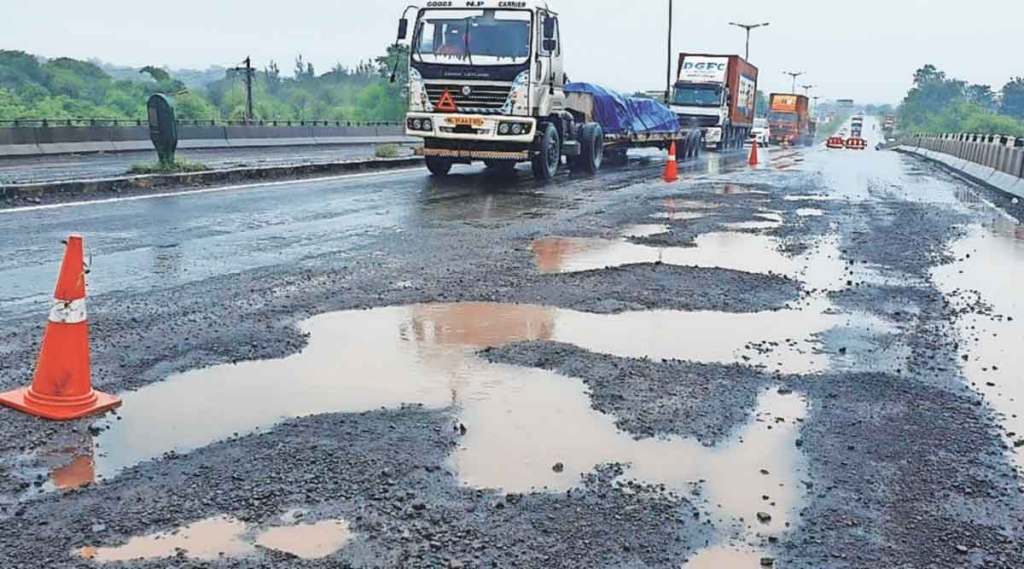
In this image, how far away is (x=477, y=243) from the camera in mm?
9336

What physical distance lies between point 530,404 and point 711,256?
483 centimetres

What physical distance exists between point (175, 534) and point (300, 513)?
0.40 meters

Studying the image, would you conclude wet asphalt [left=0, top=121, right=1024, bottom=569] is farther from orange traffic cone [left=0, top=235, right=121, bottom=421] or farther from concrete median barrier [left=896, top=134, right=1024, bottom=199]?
concrete median barrier [left=896, top=134, right=1024, bottom=199]

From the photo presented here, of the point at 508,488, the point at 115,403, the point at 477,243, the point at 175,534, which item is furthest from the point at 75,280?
the point at 477,243

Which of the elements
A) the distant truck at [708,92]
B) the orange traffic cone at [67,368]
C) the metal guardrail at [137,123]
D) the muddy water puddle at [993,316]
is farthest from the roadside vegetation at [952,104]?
the orange traffic cone at [67,368]

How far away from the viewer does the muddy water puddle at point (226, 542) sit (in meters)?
2.88

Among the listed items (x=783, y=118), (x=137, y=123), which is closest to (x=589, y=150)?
(x=137, y=123)

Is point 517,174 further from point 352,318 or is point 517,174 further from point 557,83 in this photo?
point 352,318

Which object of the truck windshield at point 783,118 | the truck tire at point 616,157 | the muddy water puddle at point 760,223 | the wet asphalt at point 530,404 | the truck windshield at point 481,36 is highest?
the truck windshield at point 481,36

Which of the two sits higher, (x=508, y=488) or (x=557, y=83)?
(x=557, y=83)

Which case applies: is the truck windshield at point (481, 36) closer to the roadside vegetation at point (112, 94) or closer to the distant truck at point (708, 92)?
the roadside vegetation at point (112, 94)

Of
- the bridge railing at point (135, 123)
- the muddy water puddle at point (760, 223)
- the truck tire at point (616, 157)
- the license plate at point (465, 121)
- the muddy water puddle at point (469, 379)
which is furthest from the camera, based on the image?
the truck tire at point (616, 157)

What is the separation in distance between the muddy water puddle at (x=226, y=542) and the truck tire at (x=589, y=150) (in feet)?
57.9

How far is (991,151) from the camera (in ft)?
74.9
